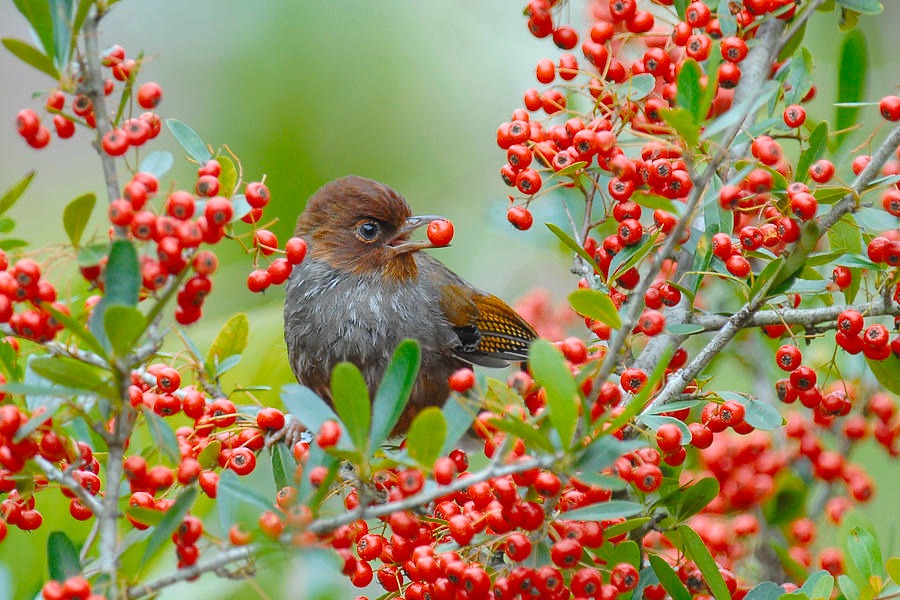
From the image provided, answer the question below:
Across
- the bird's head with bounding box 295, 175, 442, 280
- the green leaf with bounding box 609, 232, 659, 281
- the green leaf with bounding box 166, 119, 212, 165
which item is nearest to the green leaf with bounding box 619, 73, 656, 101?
the green leaf with bounding box 609, 232, 659, 281

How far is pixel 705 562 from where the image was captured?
2.23m

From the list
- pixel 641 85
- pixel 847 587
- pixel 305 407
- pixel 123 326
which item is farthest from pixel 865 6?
pixel 123 326

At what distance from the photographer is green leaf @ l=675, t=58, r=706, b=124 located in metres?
1.89

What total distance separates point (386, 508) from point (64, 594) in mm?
517

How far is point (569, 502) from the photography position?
2.07m

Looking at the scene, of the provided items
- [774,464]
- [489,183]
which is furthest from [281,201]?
[774,464]

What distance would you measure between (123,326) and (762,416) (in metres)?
1.34

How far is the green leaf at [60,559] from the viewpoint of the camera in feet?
6.21

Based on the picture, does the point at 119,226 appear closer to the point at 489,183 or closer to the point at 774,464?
the point at 774,464

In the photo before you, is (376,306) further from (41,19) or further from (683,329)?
(41,19)

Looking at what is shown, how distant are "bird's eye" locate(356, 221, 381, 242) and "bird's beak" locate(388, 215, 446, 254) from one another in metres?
0.07

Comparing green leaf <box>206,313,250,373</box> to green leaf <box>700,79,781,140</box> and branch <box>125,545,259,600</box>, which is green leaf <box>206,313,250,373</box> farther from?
green leaf <box>700,79,781,140</box>

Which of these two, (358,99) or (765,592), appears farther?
(358,99)

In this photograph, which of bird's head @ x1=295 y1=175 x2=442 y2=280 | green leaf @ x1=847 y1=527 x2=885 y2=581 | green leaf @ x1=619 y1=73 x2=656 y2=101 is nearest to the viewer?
green leaf @ x1=847 y1=527 x2=885 y2=581
